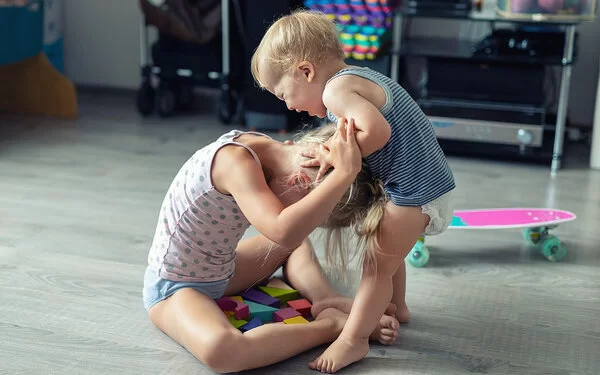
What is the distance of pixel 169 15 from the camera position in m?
3.25

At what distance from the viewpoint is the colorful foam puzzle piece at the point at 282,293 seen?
1720 millimetres

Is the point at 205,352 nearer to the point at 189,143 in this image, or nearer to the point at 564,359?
the point at 564,359

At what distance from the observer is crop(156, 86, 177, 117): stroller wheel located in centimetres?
347

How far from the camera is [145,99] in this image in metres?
3.45

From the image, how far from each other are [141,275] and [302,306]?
421mm

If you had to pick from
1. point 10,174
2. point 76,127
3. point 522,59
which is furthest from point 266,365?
point 76,127

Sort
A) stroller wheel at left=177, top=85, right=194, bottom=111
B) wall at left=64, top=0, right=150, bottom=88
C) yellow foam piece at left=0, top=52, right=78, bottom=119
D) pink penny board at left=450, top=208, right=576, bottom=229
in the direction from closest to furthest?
pink penny board at left=450, top=208, right=576, bottom=229
yellow foam piece at left=0, top=52, right=78, bottom=119
stroller wheel at left=177, top=85, right=194, bottom=111
wall at left=64, top=0, right=150, bottom=88

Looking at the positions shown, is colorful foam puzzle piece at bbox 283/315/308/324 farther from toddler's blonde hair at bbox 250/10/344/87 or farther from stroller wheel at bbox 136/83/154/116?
stroller wheel at bbox 136/83/154/116

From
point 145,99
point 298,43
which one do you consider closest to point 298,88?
point 298,43

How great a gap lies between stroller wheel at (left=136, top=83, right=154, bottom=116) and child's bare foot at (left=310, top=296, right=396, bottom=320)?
6.53 ft

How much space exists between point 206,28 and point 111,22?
2.32 ft

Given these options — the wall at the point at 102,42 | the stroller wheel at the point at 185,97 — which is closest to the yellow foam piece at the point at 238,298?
the stroller wheel at the point at 185,97

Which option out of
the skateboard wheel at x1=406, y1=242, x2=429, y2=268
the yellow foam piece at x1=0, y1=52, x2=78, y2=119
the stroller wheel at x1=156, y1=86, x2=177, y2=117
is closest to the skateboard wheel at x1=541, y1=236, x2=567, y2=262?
the skateboard wheel at x1=406, y1=242, x2=429, y2=268

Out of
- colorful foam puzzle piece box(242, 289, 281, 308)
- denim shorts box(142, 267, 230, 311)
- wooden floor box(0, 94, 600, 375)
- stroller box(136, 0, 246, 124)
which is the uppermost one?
stroller box(136, 0, 246, 124)
